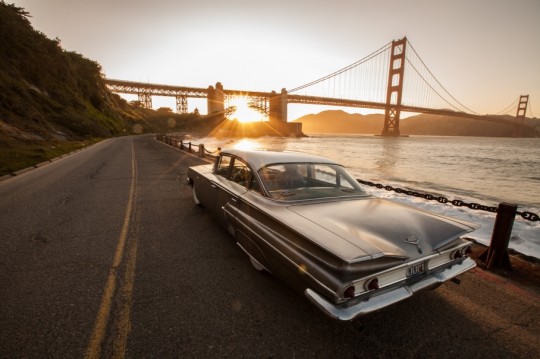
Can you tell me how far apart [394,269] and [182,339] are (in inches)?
75.7

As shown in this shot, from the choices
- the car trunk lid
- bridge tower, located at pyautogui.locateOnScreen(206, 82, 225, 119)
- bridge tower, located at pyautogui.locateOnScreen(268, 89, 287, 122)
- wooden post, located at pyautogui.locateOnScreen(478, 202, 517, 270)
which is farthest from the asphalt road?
bridge tower, located at pyautogui.locateOnScreen(206, 82, 225, 119)

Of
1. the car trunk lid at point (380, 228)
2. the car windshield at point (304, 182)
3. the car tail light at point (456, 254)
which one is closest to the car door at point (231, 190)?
the car windshield at point (304, 182)

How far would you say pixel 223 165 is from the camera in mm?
4625

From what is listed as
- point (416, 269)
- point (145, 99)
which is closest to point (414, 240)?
point (416, 269)

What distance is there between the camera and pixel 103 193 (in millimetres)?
7387

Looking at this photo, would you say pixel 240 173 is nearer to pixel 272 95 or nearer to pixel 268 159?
pixel 268 159

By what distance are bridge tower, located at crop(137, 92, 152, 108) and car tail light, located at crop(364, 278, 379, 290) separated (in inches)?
5518

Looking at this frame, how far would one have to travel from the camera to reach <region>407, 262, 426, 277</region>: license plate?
7.77ft

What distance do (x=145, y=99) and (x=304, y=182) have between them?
14018cm

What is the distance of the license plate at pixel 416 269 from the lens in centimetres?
237

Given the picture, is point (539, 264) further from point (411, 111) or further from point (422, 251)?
point (411, 111)

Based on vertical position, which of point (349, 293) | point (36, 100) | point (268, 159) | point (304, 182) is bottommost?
point (349, 293)

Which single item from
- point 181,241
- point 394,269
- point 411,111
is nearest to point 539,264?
point 394,269

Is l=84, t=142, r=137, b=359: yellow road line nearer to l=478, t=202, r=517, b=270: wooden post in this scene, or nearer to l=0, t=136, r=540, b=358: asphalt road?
l=0, t=136, r=540, b=358: asphalt road
